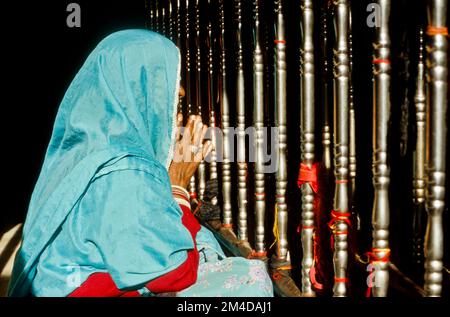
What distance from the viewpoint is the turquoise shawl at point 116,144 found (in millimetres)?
1710

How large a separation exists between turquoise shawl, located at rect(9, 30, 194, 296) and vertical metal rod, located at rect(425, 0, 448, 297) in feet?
2.64

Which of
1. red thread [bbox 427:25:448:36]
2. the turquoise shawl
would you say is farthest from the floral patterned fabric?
red thread [bbox 427:25:448:36]

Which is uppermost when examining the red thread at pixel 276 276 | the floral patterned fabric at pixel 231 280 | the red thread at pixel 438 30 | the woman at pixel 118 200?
the red thread at pixel 438 30

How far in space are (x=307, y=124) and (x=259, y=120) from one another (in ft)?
1.67

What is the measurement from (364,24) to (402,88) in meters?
0.51

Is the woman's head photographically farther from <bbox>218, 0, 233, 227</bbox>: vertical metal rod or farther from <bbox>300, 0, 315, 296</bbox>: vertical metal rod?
<bbox>218, 0, 233, 227</bbox>: vertical metal rod

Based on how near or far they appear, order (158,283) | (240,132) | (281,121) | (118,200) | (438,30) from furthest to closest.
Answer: (240,132) → (281,121) → (158,283) → (118,200) → (438,30)

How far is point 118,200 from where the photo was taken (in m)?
1.66

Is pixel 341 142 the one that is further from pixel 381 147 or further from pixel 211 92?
pixel 211 92

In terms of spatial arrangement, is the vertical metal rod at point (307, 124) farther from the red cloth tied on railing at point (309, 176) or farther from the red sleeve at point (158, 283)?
the red sleeve at point (158, 283)

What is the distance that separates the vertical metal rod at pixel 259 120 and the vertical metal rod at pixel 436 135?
1076mm

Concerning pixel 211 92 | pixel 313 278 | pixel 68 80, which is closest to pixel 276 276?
pixel 313 278

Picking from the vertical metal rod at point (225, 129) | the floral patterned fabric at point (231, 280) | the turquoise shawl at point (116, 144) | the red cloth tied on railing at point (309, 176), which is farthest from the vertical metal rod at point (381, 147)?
the vertical metal rod at point (225, 129)
